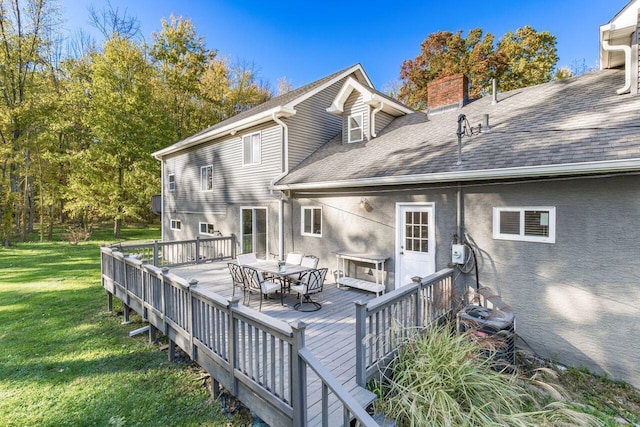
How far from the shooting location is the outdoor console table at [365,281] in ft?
21.9

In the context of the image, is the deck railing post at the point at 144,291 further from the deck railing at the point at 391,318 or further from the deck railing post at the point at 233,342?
the deck railing at the point at 391,318

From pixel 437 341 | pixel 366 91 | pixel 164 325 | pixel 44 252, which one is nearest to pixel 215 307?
pixel 164 325

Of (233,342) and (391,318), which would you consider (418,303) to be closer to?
(391,318)

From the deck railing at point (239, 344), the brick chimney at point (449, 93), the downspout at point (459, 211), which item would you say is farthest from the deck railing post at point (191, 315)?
the brick chimney at point (449, 93)

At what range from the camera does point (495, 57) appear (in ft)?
58.2

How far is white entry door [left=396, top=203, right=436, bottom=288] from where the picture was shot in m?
6.12

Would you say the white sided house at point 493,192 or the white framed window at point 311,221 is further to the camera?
the white framed window at point 311,221

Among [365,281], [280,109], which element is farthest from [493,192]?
[280,109]

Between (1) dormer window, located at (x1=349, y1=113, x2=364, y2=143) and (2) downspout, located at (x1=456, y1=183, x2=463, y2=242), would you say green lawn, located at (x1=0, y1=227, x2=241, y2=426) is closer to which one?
(2) downspout, located at (x1=456, y1=183, x2=463, y2=242)

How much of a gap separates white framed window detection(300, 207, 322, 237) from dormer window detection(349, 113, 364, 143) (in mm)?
2862

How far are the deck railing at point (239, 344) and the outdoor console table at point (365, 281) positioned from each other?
9.69 feet

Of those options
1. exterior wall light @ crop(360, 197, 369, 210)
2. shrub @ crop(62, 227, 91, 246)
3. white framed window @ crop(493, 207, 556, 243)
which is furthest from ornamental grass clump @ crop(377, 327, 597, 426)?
shrub @ crop(62, 227, 91, 246)

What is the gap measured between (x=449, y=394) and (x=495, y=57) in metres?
20.5

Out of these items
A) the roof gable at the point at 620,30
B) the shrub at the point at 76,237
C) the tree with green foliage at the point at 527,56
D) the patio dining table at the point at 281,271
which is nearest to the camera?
the roof gable at the point at 620,30
